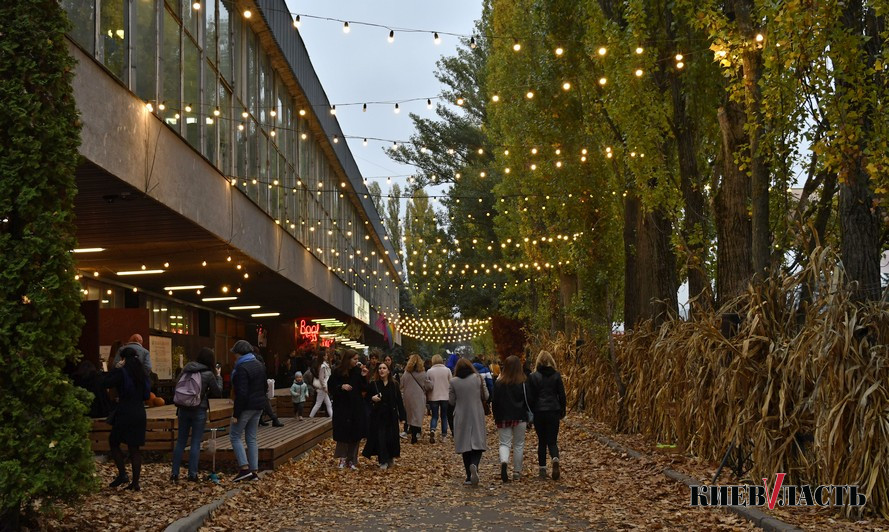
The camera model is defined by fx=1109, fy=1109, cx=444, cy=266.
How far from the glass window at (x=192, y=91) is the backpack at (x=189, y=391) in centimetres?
671

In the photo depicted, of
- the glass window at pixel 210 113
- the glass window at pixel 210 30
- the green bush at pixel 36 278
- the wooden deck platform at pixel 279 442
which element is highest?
the glass window at pixel 210 30

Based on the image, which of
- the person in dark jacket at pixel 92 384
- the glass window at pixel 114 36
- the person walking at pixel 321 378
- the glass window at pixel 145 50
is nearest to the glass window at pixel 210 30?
the glass window at pixel 145 50

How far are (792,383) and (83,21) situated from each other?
974 cm

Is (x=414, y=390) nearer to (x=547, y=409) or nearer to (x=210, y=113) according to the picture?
(x=210, y=113)

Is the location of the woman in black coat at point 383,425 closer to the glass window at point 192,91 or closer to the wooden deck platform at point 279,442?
the wooden deck platform at point 279,442

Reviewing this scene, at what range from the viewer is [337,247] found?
45312mm

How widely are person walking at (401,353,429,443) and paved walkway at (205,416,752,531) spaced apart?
171 inches

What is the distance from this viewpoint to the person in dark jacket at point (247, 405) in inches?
584

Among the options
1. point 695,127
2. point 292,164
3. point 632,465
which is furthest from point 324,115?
point 632,465

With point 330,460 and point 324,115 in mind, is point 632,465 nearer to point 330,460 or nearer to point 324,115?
point 330,460

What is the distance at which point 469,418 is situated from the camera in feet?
49.6

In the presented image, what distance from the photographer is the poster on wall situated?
27.0 m

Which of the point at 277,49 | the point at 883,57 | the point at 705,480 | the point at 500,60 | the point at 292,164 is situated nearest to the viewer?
the point at 883,57

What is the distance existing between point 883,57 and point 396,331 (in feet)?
235
